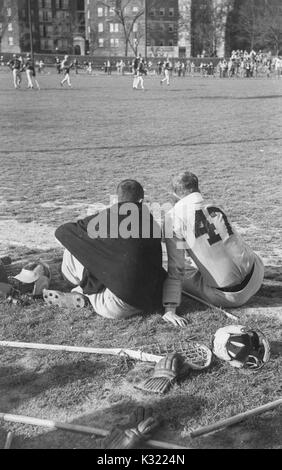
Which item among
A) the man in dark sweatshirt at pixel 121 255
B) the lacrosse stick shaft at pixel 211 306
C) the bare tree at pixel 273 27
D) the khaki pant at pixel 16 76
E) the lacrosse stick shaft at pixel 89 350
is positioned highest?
the bare tree at pixel 273 27

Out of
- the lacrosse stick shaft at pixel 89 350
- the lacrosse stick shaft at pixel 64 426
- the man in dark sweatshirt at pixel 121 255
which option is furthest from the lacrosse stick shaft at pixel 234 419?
the man in dark sweatshirt at pixel 121 255

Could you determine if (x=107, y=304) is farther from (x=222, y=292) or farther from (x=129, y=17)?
(x=129, y=17)

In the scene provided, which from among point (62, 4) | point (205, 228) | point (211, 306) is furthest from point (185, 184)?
point (62, 4)

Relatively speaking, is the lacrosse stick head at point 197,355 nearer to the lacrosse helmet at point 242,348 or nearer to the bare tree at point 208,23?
the lacrosse helmet at point 242,348

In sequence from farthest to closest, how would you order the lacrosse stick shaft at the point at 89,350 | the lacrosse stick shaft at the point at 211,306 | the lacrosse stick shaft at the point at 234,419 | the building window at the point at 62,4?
the building window at the point at 62,4
the lacrosse stick shaft at the point at 211,306
the lacrosse stick shaft at the point at 89,350
the lacrosse stick shaft at the point at 234,419

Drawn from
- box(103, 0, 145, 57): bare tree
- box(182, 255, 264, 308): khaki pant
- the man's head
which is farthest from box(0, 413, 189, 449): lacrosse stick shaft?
box(103, 0, 145, 57): bare tree

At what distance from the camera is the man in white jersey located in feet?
14.3

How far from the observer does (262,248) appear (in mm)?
6145

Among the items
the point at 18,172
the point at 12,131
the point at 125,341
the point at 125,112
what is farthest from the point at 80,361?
the point at 125,112

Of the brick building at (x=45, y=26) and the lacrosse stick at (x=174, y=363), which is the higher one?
the brick building at (x=45, y=26)

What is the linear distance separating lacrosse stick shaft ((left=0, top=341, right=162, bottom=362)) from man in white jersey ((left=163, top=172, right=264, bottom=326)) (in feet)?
1.95

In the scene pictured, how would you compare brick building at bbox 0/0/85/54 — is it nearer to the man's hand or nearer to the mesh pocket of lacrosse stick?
the man's hand

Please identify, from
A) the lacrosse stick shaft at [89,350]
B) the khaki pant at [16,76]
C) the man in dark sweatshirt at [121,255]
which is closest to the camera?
the lacrosse stick shaft at [89,350]

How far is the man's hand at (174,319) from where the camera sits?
432cm
